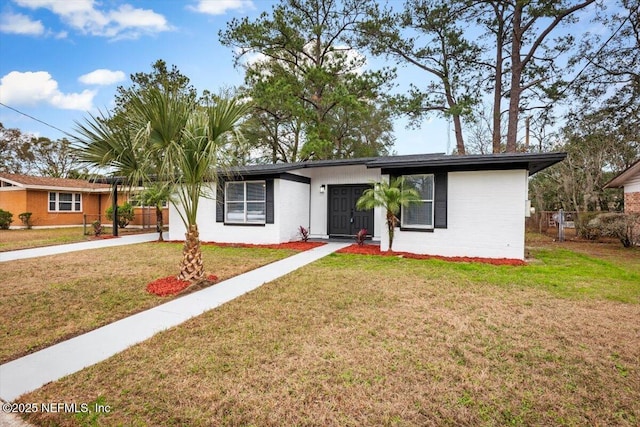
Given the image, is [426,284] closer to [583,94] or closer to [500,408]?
[500,408]

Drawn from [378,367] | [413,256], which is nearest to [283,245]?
[413,256]

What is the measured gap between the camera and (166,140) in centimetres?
533

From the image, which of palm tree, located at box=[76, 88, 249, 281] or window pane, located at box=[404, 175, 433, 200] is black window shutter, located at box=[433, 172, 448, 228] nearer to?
window pane, located at box=[404, 175, 433, 200]

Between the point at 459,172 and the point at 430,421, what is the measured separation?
25.7 feet

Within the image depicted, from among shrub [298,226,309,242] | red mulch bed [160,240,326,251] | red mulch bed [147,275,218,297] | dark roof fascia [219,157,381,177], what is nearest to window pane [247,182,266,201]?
dark roof fascia [219,157,381,177]

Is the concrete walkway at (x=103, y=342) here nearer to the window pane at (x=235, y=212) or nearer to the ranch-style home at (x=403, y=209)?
the ranch-style home at (x=403, y=209)

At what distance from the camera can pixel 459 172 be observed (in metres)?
8.98

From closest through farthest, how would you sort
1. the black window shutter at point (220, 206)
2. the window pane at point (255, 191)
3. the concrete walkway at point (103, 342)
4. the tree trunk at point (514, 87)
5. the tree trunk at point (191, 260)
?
the concrete walkway at point (103, 342) < the tree trunk at point (191, 260) < the window pane at point (255, 191) < the black window shutter at point (220, 206) < the tree trunk at point (514, 87)

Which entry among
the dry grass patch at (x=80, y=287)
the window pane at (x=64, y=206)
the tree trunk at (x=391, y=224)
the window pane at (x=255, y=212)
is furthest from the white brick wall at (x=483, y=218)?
the window pane at (x=64, y=206)

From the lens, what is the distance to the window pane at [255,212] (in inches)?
454

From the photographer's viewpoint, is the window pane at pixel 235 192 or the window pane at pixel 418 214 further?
the window pane at pixel 235 192

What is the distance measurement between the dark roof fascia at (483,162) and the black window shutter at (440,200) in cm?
29

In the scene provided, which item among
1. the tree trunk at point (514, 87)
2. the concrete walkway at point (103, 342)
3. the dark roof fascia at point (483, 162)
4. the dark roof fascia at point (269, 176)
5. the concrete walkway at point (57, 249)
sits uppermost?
the tree trunk at point (514, 87)

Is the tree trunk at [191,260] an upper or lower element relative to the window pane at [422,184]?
lower
